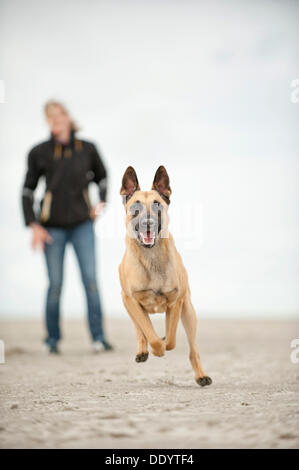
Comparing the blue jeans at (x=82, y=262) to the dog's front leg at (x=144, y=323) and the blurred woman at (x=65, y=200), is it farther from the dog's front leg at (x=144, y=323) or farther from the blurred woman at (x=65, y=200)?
the dog's front leg at (x=144, y=323)

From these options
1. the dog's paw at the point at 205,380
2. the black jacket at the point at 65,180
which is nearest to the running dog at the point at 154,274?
the dog's paw at the point at 205,380

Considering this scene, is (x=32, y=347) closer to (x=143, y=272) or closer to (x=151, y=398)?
(x=151, y=398)

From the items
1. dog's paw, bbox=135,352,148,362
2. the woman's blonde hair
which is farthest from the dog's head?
the woman's blonde hair

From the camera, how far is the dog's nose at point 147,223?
291 centimetres

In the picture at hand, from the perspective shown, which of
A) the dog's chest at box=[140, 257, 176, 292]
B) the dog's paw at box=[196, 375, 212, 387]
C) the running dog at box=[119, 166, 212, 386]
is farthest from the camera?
the dog's paw at box=[196, 375, 212, 387]

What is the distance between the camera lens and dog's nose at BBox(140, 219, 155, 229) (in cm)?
291

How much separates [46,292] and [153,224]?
433 centimetres

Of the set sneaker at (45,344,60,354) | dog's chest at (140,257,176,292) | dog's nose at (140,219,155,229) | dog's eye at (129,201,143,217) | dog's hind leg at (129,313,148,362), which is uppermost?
dog's eye at (129,201,143,217)

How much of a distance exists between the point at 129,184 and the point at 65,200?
87.8 inches

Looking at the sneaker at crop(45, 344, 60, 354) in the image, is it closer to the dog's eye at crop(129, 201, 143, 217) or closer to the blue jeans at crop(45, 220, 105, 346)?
the blue jeans at crop(45, 220, 105, 346)

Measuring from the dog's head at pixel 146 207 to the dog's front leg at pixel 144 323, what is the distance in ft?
1.42

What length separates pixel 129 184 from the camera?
3002 millimetres

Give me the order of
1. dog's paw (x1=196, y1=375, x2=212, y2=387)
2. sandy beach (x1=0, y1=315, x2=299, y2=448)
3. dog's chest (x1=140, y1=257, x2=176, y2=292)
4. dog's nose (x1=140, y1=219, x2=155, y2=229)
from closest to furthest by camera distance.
Result: sandy beach (x1=0, y1=315, x2=299, y2=448)
dog's nose (x1=140, y1=219, x2=155, y2=229)
dog's chest (x1=140, y1=257, x2=176, y2=292)
dog's paw (x1=196, y1=375, x2=212, y2=387)

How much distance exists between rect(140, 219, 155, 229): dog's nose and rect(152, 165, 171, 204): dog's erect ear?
0.19 m
